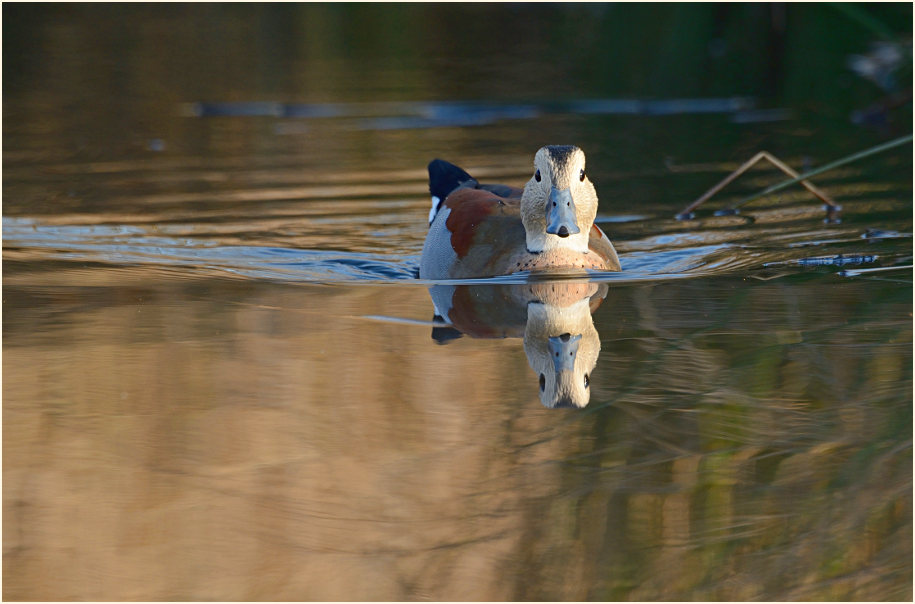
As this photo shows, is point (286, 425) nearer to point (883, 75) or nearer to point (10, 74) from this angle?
point (883, 75)

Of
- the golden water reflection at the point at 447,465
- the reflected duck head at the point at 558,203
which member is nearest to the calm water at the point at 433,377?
the golden water reflection at the point at 447,465

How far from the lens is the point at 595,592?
3717mm

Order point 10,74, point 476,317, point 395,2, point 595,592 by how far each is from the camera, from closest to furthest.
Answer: point 595,592
point 476,317
point 10,74
point 395,2

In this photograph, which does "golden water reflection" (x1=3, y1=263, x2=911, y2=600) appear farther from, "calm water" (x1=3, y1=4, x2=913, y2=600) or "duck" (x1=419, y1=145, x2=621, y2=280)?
"duck" (x1=419, y1=145, x2=621, y2=280)

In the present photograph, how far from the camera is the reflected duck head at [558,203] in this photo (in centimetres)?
743

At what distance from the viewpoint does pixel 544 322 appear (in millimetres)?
6684

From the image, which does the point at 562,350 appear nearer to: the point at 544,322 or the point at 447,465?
the point at 544,322

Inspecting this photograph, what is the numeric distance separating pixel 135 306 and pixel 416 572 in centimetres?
389

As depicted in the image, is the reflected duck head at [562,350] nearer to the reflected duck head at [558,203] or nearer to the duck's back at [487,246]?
the reflected duck head at [558,203]

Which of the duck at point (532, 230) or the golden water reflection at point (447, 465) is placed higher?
the duck at point (532, 230)

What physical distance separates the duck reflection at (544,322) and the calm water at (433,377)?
3 centimetres

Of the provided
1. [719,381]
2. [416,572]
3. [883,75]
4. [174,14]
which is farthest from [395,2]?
[416,572]

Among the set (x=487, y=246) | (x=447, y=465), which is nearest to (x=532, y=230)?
(x=487, y=246)

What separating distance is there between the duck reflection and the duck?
0.19 metres
